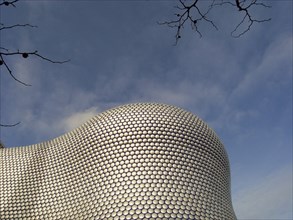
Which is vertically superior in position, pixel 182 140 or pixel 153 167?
pixel 182 140

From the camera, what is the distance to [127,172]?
33938mm

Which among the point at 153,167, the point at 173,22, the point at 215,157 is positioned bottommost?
the point at 173,22

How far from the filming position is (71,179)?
3603cm

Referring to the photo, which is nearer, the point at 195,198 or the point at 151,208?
the point at 151,208

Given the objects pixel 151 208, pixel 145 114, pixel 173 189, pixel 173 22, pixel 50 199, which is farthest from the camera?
pixel 145 114

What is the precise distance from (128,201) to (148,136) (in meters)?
7.63

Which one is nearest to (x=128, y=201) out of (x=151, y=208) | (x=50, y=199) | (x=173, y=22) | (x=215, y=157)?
(x=151, y=208)

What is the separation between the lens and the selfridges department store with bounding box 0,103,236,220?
105 ft

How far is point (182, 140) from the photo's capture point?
36781 millimetres

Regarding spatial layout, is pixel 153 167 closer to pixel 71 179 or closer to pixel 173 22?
pixel 71 179

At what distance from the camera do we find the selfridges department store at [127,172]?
31.9 metres

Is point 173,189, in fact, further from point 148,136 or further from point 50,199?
point 50,199

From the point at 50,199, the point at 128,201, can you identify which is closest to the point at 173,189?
the point at 128,201

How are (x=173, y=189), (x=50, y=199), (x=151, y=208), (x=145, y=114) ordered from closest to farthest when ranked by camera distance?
(x=151, y=208)
(x=173, y=189)
(x=50, y=199)
(x=145, y=114)
